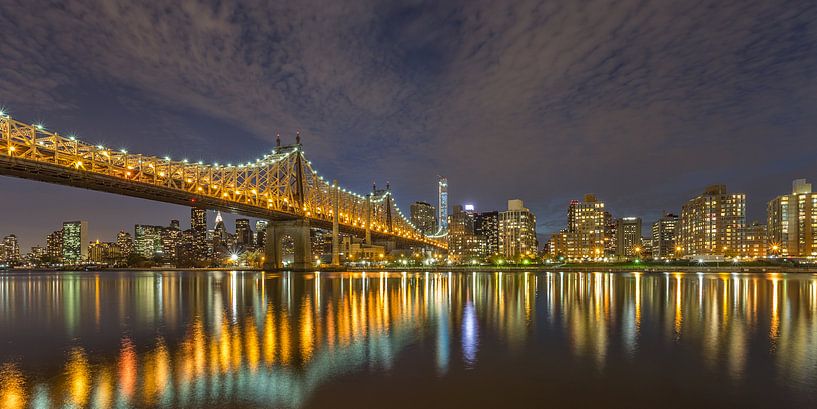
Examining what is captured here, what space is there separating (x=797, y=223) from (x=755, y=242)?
18.5 meters

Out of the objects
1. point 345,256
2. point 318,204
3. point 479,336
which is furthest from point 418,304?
point 345,256

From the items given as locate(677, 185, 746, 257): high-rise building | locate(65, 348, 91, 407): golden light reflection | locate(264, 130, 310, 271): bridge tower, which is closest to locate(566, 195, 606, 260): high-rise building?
locate(677, 185, 746, 257): high-rise building

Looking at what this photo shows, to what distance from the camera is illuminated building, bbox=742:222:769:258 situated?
175 m

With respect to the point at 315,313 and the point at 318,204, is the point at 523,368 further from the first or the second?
the point at 318,204

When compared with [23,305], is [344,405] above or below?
above

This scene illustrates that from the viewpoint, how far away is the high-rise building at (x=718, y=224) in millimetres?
174250

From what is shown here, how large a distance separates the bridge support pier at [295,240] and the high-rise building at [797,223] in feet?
487

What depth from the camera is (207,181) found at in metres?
81.1

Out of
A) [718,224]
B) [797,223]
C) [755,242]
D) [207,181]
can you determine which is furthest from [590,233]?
[207,181]

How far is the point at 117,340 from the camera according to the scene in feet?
61.0

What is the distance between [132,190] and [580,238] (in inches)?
6852

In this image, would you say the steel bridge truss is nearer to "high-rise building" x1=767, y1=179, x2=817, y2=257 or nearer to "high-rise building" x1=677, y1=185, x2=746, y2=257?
"high-rise building" x1=677, y1=185, x2=746, y2=257

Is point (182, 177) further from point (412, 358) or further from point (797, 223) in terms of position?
point (797, 223)

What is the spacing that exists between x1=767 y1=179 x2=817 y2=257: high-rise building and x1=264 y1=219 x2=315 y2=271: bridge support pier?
487ft
